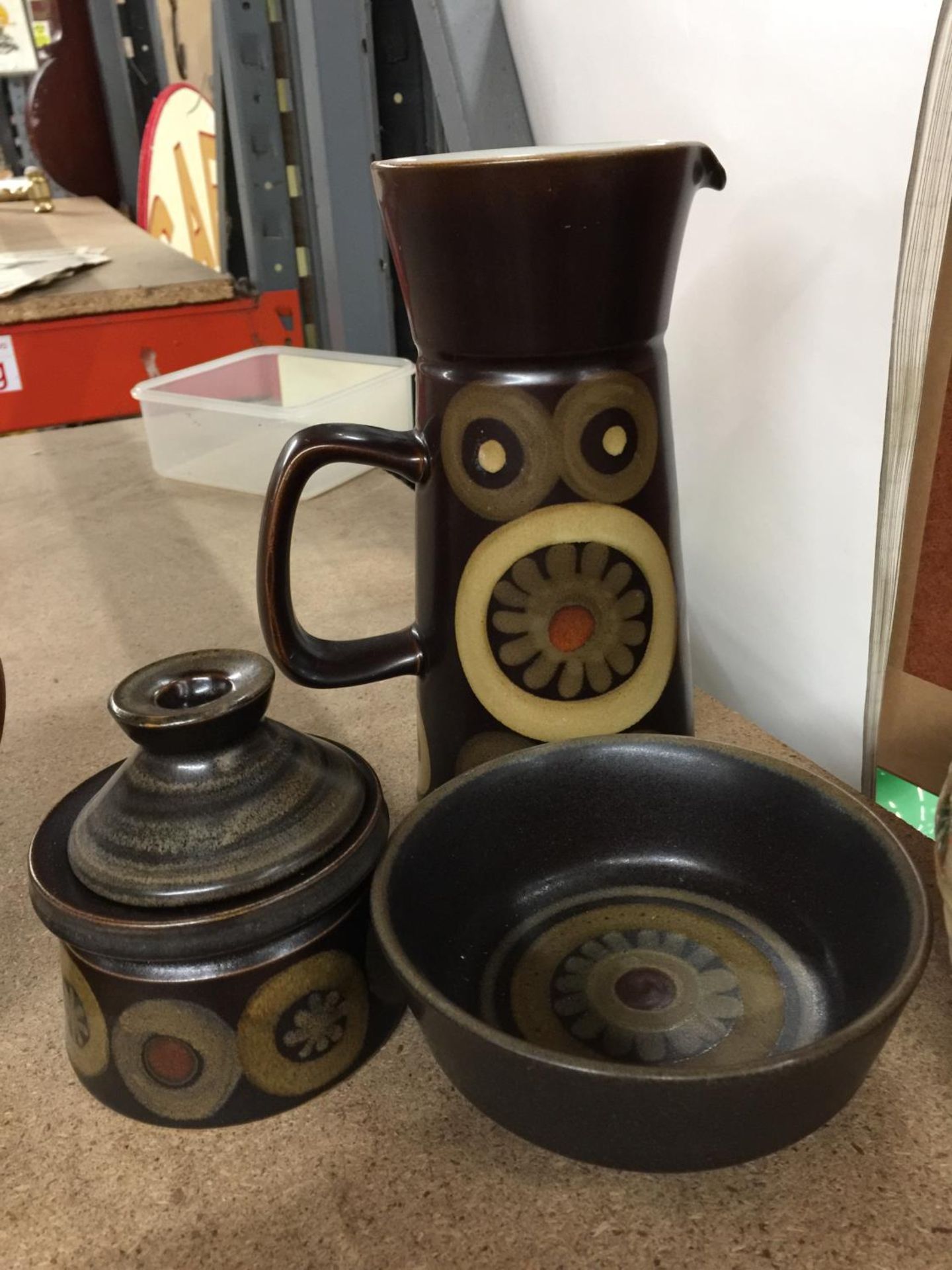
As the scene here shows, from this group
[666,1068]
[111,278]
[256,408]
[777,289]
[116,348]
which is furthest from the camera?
[111,278]

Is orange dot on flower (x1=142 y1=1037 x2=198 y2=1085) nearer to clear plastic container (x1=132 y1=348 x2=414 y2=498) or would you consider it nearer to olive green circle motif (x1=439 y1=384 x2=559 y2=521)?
olive green circle motif (x1=439 y1=384 x2=559 y2=521)

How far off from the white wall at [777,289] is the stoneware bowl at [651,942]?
0.66 feet

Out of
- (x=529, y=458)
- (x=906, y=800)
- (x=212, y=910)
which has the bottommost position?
(x=906, y=800)

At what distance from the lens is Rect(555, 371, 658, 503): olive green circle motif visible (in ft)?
1.42

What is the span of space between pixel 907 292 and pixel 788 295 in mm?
89

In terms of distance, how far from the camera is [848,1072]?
0.31 m

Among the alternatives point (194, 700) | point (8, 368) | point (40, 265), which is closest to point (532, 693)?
point (194, 700)

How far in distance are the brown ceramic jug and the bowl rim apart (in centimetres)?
3

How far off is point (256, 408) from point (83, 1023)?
32.1 inches

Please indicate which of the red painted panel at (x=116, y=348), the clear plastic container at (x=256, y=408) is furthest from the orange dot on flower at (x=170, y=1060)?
the red painted panel at (x=116, y=348)

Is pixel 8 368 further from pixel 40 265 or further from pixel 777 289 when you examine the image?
pixel 777 289

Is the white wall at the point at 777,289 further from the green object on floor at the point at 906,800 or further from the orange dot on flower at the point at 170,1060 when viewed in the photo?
the orange dot on flower at the point at 170,1060

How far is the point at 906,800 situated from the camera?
1.97 ft

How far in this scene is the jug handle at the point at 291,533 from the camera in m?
0.45
